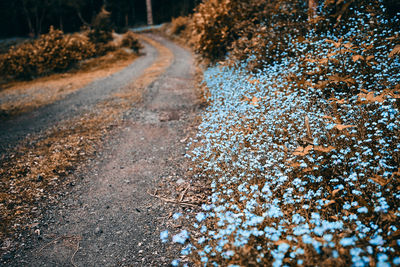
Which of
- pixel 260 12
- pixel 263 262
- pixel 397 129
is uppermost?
pixel 260 12

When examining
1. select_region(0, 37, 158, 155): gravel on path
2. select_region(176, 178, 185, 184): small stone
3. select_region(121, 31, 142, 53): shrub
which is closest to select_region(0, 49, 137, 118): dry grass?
select_region(0, 37, 158, 155): gravel on path

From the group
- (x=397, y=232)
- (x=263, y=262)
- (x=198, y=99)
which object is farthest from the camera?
(x=198, y=99)

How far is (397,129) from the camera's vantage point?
3.44 m

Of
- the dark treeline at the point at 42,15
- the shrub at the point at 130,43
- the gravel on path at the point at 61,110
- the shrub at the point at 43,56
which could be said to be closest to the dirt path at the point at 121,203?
the gravel on path at the point at 61,110

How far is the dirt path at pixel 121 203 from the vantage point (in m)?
3.35

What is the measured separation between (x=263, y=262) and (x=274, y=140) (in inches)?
99.6

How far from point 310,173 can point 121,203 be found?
3.21 metres

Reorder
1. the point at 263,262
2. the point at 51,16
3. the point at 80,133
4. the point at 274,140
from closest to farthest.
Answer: the point at 263,262 < the point at 274,140 < the point at 80,133 < the point at 51,16

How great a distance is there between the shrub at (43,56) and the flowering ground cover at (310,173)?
606 inches

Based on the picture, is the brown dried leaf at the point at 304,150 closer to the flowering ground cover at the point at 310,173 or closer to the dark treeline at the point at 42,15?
the flowering ground cover at the point at 310,173

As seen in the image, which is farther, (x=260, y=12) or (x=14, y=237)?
(x=260, y=12)

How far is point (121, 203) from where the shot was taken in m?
4.35

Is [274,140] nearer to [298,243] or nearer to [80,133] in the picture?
[298,243]

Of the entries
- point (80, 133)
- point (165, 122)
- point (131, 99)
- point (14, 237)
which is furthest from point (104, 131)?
point (14, 237)
